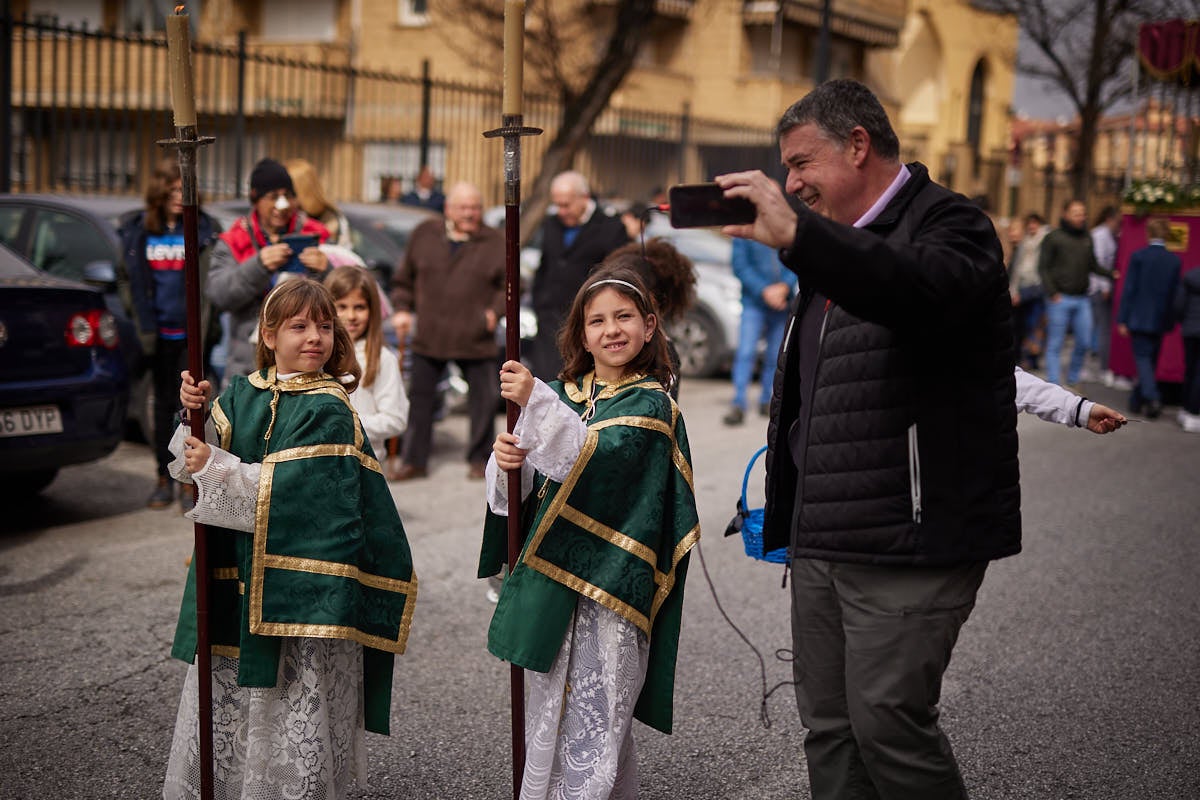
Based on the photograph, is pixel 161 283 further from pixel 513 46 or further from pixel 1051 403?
pixel 1051 403

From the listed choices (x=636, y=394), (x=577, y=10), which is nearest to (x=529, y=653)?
(x=636, y=394)

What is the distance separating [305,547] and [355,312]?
87.5 inches

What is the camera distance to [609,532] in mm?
3305

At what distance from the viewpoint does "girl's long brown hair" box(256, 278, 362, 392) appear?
11.5 feet

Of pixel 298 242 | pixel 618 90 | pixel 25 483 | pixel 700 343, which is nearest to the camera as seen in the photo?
pixel 298 242

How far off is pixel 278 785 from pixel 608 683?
89 cm

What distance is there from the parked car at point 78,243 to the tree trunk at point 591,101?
6.66m

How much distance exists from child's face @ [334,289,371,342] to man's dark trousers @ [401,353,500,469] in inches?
119

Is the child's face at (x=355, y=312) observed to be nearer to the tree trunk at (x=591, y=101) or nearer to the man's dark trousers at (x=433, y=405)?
the man's dark trousers at (x=433, y=405)

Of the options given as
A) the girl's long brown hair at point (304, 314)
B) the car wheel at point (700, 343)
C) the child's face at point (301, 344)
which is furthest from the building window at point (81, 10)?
the child's face at point (301, 344)

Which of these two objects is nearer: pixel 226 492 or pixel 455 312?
pixel 226 492

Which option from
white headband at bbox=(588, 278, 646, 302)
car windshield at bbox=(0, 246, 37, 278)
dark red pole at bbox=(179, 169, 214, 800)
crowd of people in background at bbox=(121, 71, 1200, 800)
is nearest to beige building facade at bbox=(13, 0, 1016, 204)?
car windshield at bbox=(0, 246, 37, 278)

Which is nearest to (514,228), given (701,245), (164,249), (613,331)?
(613,331)

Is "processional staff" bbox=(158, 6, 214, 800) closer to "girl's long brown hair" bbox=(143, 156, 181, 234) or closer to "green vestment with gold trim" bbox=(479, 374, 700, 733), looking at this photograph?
"green vestment with gold trim" bbox=(479, 374, 700, 733)
